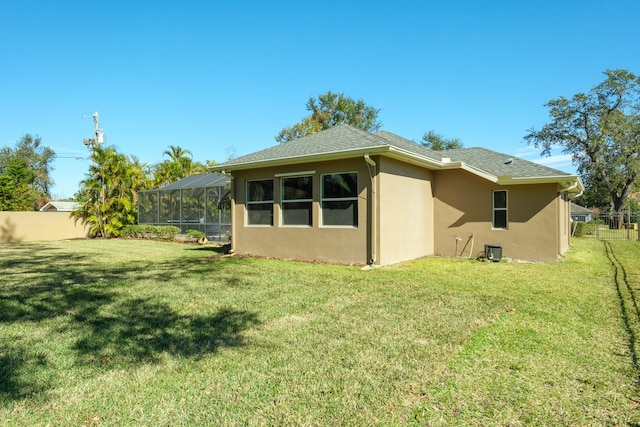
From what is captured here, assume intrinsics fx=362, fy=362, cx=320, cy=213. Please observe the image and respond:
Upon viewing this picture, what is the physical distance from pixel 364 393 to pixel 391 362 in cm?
71

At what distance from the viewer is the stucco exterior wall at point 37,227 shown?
1994cm

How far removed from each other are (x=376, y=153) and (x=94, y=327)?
6969 mm

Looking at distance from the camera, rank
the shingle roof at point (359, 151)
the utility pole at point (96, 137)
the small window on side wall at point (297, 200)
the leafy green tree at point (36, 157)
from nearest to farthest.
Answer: the shingle roof at point (359, 151) → the small window on side wall at point (297, 200) → the utility pole at point (96, 137) → the leafy green tree at point (36, 157)

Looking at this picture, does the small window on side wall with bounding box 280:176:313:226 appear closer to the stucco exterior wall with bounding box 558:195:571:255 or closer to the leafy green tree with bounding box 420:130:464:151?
the stucco exterior wall with bounding box 558:195:571:255

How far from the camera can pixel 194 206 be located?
19.3 metres

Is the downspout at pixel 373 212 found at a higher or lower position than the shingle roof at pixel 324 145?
lower

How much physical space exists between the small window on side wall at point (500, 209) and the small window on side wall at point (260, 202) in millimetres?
7046

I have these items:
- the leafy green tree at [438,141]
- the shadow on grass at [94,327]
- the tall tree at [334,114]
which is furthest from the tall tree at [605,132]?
the shadow on grass at [94,327]

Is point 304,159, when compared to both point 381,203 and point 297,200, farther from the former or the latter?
point 381,203

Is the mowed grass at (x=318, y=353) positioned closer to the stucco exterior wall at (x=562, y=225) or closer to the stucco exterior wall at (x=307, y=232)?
the stucco exterior wall at (x=307, y=232)

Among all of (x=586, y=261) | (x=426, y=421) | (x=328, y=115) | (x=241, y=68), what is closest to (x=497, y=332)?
(x=426, y=421)

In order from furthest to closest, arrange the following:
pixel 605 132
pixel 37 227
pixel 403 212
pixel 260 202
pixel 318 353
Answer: pixel 605 132 < pixel 37 227 < pixel 260 202 < pixel 403 212 < pixel 318 353

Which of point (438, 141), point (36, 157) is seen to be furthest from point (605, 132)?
point (36, 157)

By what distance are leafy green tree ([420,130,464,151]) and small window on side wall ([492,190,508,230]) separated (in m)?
33.3
